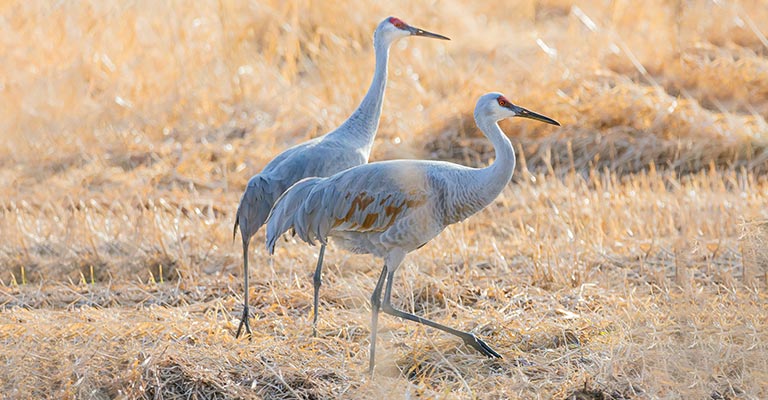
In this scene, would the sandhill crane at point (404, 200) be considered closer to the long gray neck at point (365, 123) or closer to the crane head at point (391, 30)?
the long gray neck at point (365, 123)

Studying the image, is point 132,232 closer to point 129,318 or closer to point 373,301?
point 129,318

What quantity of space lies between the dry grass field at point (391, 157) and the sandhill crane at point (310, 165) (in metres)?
0.39

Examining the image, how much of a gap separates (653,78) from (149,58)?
4.41 m

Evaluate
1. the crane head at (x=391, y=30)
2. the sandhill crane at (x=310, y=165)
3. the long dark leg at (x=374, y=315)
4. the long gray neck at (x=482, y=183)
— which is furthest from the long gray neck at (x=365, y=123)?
the long gray neck at (x=482, y=183)

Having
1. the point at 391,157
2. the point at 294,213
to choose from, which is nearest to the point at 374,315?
the point at 294,213

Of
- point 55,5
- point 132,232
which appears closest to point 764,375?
point 132,232

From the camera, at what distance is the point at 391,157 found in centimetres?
788

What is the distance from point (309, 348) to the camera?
4.16m

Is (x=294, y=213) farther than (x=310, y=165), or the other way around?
(x=310, y=165)

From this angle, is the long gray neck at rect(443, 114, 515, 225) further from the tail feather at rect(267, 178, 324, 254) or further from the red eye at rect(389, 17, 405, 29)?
the red eye at rect(389, 17, 405, 29)

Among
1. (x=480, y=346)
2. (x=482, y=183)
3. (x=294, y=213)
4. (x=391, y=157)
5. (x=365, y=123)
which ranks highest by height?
(x=482, y=183)

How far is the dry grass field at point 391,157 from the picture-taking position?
3.79 metres

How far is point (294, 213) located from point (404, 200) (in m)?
0.49

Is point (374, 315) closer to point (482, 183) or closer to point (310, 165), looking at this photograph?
point (482, 183)
